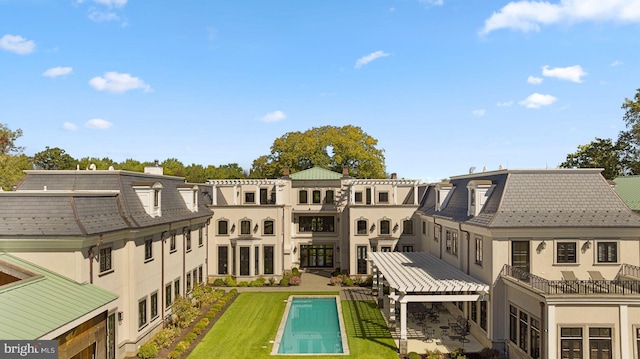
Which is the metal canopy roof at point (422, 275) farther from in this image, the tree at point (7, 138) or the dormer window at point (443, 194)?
the tree at point (7, 138)

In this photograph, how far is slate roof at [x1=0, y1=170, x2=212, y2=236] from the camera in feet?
55.2

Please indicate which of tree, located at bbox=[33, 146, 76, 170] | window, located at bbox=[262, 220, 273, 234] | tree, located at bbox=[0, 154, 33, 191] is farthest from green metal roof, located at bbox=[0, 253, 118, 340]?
tree, located at bbox=[33, 146, 76, 170]

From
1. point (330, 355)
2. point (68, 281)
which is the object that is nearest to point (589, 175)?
point (330, 355)

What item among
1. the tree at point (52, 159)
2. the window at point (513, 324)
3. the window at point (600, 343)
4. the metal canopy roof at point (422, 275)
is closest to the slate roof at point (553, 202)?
the metal canopy roof at point (422, 275)

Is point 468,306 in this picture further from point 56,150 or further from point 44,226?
point 56,150

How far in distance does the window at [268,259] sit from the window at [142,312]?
1640cm

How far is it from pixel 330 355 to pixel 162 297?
1020 centimetres

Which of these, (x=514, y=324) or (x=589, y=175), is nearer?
(x=514, y=324)

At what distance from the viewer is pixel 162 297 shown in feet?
77.8

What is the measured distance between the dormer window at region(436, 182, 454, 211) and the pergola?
4.08 m

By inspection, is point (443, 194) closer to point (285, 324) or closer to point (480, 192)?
point (480, 192)

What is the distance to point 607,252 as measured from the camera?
20703 millimetres

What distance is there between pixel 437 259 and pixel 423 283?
838 cm

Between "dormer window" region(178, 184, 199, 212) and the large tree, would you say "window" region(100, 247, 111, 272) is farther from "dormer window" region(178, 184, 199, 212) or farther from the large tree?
Result: the large tree
